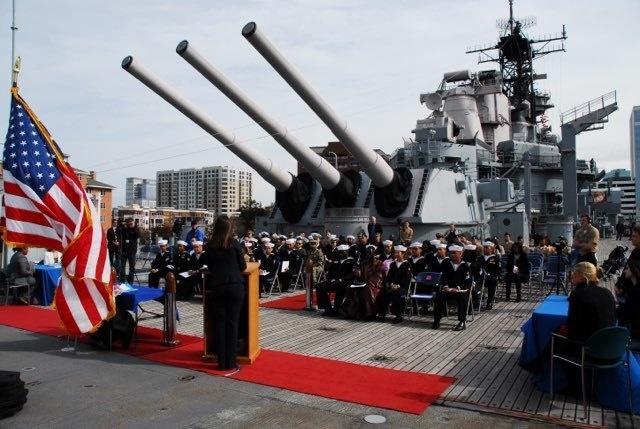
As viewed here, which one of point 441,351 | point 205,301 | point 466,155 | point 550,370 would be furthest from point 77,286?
point 466,155

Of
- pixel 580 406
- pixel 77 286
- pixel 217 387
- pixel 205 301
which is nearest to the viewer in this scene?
pixel 580 406

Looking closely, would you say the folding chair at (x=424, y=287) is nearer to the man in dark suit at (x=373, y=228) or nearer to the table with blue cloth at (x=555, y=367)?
the table with blue cloth at (x=555, y=367)

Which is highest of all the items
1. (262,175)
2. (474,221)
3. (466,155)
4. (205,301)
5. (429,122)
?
(429,122)

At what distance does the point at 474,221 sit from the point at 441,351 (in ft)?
36.9

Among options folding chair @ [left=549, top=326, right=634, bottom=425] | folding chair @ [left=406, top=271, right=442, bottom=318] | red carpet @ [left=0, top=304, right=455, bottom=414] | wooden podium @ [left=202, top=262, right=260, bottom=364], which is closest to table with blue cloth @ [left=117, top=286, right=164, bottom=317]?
red carpet @ [left=0, top=304, right=455, bottom=414]

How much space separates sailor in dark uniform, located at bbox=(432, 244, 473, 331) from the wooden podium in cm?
300

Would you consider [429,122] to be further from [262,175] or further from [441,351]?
[441,351]

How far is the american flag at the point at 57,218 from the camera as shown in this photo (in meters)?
5.48

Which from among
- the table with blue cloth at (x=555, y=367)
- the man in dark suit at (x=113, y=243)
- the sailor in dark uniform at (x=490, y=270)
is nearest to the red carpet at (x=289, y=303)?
the sailor in dark uniform at (x=490, y=270)

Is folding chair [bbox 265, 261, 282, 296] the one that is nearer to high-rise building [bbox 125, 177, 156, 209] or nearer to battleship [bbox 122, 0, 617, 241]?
battleship [bbox 122, 0, 617, 241]

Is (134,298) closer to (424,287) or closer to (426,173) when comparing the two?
(424,287)

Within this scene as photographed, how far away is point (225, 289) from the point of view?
18.4 feet

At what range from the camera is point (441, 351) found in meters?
6.46

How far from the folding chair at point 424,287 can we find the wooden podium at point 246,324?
2.96m
